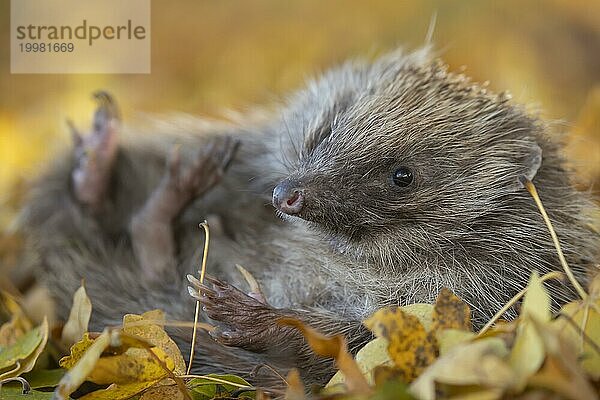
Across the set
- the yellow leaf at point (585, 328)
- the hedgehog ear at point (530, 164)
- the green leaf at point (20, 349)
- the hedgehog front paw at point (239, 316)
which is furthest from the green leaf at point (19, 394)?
the hedgehog ear at point (530, 164)

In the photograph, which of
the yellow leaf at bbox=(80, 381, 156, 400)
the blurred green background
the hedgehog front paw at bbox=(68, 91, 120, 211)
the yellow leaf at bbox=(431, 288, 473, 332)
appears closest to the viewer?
the yellow leaf at bbox=(431, 288, 473, 332)

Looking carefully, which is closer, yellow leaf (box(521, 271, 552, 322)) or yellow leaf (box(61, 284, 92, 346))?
yellow leaf (box(521, 271, 552, 322))

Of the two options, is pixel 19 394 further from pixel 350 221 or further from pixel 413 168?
pixel 413 168

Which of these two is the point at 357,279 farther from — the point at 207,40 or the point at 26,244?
the point at 207,40

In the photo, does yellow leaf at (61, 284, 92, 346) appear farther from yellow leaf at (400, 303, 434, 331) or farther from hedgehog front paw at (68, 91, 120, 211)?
yellow leaf at (400, 303, 434, 331)

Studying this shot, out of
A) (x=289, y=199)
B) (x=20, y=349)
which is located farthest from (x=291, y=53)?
(x=20, y=349)

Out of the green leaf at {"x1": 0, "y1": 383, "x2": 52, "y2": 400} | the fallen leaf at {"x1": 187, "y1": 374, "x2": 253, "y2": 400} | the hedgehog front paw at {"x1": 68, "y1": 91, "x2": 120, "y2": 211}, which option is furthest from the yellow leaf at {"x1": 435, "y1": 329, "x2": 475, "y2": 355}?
the hedgehog front paw at {"x1": 68, "y1": 91, "x2": 120, "y2": 211}
